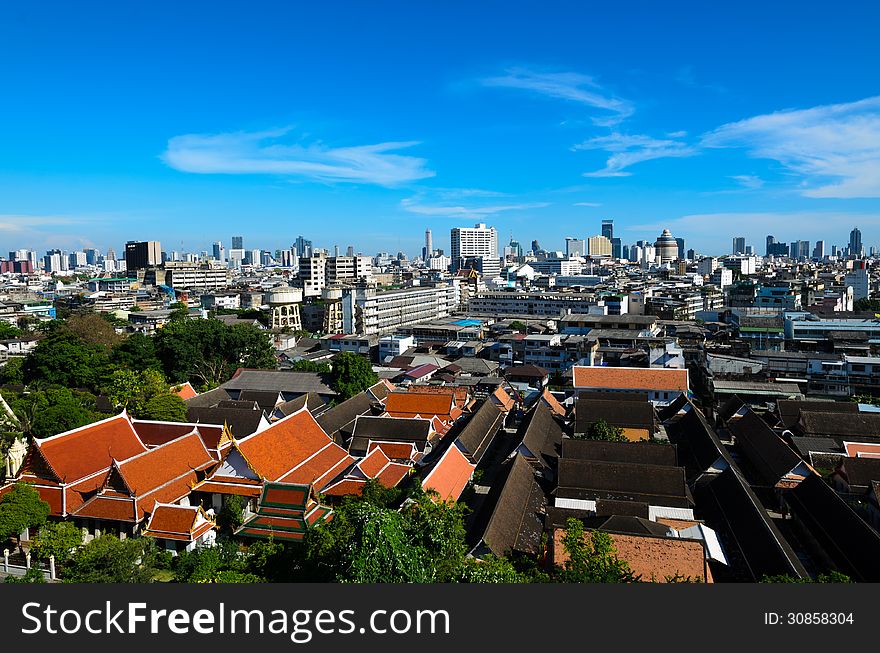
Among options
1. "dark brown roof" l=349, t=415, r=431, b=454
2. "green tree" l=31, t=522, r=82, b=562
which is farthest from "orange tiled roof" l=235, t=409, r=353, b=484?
"green tree" l=31, t=522, r=82, b=562

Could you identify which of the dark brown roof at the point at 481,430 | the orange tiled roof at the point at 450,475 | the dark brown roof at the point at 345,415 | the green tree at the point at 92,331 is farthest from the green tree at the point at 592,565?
the green tree at the point at 92,331

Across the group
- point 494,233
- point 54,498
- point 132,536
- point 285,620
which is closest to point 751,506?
point 285,620

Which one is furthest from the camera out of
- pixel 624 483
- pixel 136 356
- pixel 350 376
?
pixel 136 356

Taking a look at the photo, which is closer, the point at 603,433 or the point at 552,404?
the point at 603,433

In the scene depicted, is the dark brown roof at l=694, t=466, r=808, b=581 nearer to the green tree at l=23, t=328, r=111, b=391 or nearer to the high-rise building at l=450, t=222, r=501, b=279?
the green tree at l=23, t=328, r=111, b=391

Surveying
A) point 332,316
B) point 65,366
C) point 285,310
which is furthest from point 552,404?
point 285,310

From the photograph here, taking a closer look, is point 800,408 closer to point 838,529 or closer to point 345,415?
point 838,529

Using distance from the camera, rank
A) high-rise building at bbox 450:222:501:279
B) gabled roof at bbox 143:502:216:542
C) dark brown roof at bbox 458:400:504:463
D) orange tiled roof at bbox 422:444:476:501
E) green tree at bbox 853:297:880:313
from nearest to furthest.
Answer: gabled roof at bbox 143:502:216:542
orange tiled roof at bbox 422:444:476:501
dark brown roof at bbox 458:400:504:463
green tree at bbox 853:297:880:313
high-rise building at bbox 450:222:501:279
